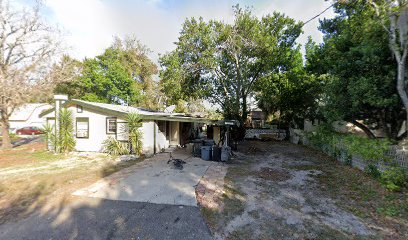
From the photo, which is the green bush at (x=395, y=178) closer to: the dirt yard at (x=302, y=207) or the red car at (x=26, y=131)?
the dirt yard at (x=302, y=207)

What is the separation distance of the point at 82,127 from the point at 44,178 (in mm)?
5475

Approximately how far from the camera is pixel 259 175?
23.9ft

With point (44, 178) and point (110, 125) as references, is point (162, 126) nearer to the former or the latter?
point (110, 125)

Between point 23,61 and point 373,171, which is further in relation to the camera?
point 23,61

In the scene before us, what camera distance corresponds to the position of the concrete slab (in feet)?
16.6

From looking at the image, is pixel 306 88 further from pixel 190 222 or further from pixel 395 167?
pixel 190 222

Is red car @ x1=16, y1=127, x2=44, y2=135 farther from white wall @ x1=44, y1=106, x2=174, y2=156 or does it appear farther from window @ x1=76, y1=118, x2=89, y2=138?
white wall @ x1=44, y1=106, x2=174, y2=156

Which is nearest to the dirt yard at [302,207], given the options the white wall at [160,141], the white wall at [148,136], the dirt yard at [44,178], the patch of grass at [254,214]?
the patch of grass at [254,214]

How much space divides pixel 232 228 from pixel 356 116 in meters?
8.68

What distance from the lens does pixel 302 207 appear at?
4.61 meters

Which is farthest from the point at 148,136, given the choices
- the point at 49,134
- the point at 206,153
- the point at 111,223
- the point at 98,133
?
the point at 111,223

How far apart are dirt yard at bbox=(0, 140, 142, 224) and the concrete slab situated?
0.65m

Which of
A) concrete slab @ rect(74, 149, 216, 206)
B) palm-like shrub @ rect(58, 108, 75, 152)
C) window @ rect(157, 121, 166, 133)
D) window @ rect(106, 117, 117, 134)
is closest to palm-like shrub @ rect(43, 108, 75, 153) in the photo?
palm-like shrub @ rect(58, 108, 75, 152)

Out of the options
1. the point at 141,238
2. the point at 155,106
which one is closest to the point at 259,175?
the point at 141,238
